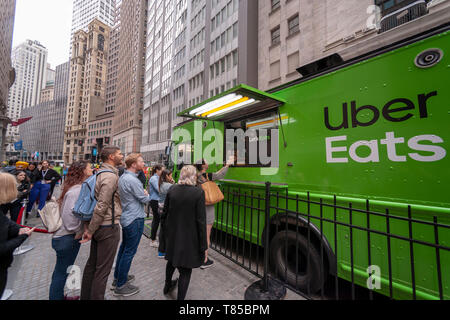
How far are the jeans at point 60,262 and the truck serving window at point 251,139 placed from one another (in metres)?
3.26

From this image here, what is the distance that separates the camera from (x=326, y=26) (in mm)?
14172

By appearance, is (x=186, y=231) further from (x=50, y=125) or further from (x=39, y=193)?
(x=50, y=125)

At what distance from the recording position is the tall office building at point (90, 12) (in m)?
122

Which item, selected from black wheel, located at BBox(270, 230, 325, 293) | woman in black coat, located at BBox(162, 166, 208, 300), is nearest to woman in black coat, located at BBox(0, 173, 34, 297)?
woman in black coat, located at BBox(162, 166, 208, 300)

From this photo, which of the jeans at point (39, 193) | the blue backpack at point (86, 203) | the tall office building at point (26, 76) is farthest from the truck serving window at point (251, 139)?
the tall office building at point (26, 76)

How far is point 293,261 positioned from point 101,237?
310cm

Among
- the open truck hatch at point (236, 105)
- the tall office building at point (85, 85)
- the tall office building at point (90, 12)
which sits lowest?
the open truck hatch at point (236, 105)

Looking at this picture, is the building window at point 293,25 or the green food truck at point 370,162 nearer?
the green food truck at point 370,162

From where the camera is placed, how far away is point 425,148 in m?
2.21

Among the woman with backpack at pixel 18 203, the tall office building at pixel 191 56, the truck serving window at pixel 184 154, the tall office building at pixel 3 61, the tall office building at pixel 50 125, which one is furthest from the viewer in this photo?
the tall office building at pixel 50 125

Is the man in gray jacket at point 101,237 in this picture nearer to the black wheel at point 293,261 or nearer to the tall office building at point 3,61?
the black wheel at point 293,261

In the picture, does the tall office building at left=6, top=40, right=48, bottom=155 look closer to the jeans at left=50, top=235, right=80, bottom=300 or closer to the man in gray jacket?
the jeans at left=50, top=235, right=80, bottom=300

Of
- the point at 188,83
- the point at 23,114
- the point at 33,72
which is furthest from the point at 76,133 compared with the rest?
the point at 33,72
